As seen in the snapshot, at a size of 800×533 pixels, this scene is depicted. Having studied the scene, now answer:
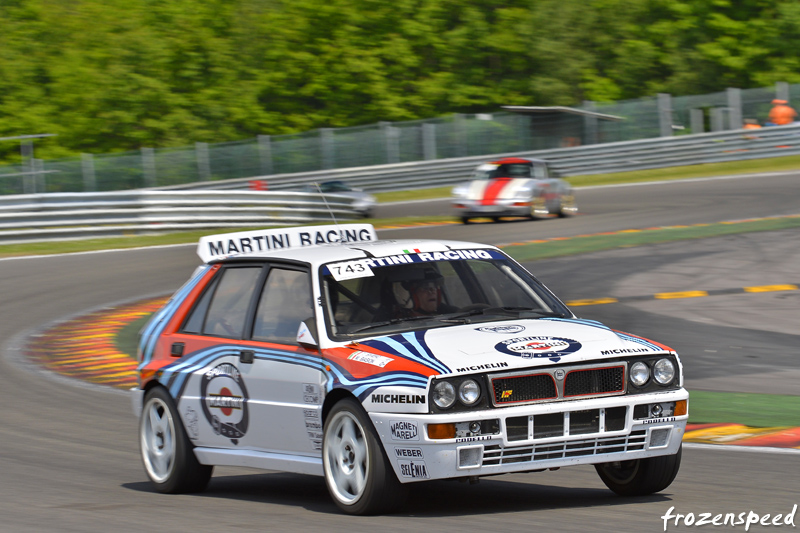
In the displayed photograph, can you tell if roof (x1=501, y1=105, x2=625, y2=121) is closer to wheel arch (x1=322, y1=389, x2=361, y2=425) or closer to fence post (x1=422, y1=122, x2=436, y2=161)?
fence post (x1=422, y1=122, x2=436, y2=161)

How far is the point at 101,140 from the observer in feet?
173

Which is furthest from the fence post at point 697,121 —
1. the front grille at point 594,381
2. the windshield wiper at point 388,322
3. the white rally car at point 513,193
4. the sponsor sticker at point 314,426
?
the sponsor sticker at point 314,426

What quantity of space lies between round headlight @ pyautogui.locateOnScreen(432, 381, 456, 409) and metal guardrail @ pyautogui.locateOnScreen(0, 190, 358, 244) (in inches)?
764

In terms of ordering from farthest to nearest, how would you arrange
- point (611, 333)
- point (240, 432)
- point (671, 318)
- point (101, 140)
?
point (101, 140), point (671, 318), point (240, 432), point (611, 333)

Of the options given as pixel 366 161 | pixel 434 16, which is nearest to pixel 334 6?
pixel 434 16

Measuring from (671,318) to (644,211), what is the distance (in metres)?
13.6

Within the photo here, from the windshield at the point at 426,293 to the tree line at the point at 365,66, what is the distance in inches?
1798

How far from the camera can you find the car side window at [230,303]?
682 cm

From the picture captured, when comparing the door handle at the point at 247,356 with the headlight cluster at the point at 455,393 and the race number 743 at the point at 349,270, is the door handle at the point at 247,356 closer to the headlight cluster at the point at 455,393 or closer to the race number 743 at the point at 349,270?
the race number 743 at the point at 349,270

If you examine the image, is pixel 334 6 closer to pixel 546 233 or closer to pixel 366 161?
pixel 366 161

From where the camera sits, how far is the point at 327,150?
39656 millimetres

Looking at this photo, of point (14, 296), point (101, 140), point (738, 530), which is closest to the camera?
point (738, 530)

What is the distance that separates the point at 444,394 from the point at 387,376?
30cm

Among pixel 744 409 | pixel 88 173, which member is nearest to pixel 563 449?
pixel 744 409
